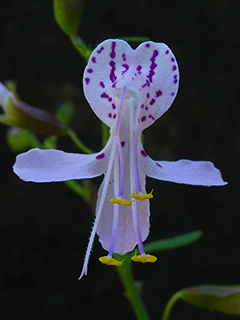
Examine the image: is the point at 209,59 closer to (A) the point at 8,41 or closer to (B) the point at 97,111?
(A) the point at 8,41

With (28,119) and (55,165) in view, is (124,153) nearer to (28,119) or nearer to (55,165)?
(55,165)

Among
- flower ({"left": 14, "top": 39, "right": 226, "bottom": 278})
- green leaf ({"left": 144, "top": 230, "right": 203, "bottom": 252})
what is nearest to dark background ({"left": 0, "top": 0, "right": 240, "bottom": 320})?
green leaf ({"left": 144, "top": 230, "right": 203, "bottom": 252})

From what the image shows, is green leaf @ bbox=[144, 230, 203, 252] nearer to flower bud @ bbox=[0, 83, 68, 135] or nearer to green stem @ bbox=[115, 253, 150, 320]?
green stem @ bbox=[115, 253, 150, 320]

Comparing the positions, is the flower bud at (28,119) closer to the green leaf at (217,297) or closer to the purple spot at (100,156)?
the purple spot at (100,156)

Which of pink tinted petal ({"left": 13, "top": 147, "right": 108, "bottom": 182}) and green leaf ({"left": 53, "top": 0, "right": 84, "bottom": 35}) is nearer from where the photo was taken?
pink tinted petal ({"left": 13, "top": 147, "right": 108, "bottom": 182})

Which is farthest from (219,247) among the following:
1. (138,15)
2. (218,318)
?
(138,15)

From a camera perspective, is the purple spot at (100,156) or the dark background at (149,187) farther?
the dark background at (149,187)

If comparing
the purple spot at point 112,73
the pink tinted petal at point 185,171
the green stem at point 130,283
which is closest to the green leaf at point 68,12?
the purple spot at point 112,73
